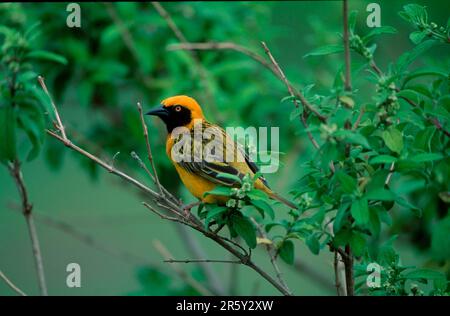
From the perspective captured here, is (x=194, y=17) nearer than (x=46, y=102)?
No

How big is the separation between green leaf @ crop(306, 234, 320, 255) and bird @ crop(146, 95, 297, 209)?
188mm

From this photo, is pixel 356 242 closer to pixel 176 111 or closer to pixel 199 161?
pixel 199 161

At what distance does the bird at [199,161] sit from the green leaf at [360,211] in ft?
1.40

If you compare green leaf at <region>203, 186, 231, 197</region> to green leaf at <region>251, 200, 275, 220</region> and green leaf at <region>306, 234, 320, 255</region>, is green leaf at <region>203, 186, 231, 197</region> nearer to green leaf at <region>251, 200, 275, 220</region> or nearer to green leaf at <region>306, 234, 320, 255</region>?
green leaf at <region>251, 200, 275, 220</region>

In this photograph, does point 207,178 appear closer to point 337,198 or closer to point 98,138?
point 337,198

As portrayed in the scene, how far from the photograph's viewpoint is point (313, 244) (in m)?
2.23

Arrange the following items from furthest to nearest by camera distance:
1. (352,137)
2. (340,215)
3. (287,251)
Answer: (287,251) → (340,215) → (352,137)

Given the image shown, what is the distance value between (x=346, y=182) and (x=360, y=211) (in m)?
0.10

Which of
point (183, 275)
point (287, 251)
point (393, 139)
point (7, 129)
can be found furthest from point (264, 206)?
point (183, 275)

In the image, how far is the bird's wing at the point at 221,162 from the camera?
2.86 metres

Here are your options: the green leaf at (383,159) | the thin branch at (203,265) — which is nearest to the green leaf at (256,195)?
the green leaf at (383,159)

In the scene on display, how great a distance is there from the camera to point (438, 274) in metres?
2.27

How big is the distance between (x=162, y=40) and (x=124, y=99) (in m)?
0.64
